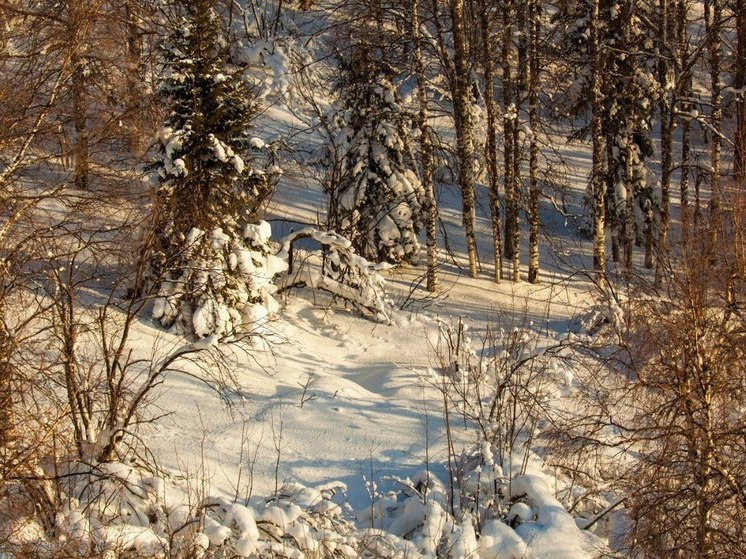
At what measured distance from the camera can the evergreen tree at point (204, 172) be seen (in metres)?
11.6

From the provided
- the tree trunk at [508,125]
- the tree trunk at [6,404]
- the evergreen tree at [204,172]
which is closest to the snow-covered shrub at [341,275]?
the evergreen tree at [204,172]

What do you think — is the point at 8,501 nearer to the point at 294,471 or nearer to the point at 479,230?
the point at 294,471

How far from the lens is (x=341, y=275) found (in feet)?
45.2

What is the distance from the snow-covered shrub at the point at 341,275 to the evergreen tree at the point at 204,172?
1.47 meters

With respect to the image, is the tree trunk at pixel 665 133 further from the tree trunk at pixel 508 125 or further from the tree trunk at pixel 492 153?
the tree trunk at pixel 492 153

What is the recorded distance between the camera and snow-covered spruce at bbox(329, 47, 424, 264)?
16438 millimetres

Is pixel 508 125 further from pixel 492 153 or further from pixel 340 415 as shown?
pixel 340 415

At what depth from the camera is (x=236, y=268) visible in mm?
12047

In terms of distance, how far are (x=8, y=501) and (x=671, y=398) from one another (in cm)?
632

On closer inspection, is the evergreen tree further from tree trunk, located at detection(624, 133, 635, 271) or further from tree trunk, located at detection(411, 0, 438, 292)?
tree trunk, located at detection(624, 133, 635, 271)

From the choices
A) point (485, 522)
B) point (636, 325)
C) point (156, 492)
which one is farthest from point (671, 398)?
point (156, 492)

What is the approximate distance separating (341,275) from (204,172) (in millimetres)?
3169

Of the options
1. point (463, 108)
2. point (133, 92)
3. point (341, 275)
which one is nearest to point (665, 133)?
point (463, 108)

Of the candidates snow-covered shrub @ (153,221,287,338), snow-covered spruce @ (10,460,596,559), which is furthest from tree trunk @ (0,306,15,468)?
snow-covered shrub @ (153,221,287,338)
